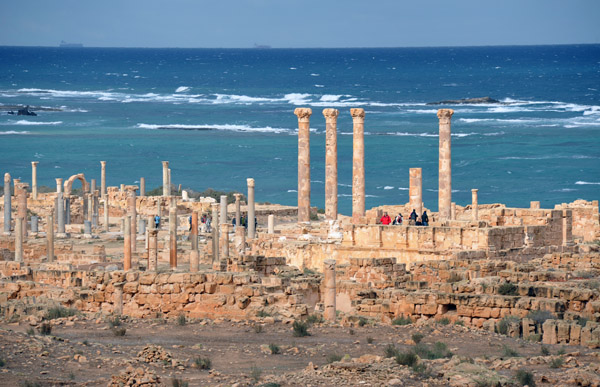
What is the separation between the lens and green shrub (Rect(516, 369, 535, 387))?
19.0 m

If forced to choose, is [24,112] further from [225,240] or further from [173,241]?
[173,241]

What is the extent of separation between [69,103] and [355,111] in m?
100

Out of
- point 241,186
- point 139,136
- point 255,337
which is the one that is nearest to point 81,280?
point 255,337

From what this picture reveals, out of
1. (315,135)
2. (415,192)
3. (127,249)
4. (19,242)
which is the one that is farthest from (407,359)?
(315,135)

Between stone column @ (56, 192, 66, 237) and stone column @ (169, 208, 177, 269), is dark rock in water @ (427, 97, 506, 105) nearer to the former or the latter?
stone column @ (56, 192, 66, 237)

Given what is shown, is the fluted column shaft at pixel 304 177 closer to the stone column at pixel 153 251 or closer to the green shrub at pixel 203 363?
the stone column at pixel 153 251

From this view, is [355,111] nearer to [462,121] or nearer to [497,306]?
[497,306]

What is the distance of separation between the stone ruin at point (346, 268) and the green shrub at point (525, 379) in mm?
3856

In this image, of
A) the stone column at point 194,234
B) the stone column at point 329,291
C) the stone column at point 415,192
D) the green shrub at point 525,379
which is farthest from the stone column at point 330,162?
the green shrub at point 525,379

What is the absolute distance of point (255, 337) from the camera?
931 inches

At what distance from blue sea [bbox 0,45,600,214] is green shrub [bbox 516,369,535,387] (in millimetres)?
51141

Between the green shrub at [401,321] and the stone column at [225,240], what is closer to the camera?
the green shrub at [401,321]

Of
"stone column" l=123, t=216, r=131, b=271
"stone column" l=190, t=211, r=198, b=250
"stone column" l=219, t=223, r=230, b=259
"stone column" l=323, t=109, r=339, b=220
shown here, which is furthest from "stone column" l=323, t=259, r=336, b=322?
"stone column" l=323, t=109, r=339, b=220

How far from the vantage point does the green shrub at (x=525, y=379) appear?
62.5 ft
